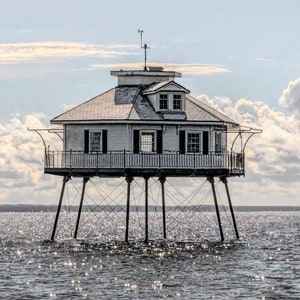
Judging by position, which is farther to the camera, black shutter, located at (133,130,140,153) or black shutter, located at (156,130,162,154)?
black shutter, located at (156,130,162,154)

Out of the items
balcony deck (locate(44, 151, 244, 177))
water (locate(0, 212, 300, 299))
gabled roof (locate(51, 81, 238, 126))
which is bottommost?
water (locate(0, 212, 300, 299))

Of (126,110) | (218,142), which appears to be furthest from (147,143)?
(218,142)

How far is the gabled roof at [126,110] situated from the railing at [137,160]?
6.39 feet

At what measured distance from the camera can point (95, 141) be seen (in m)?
69.1

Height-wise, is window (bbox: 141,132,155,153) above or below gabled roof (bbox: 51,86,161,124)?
below

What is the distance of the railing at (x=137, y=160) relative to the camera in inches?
2680

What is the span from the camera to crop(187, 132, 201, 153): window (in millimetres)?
69312

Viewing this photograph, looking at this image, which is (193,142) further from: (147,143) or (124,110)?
(124,110)

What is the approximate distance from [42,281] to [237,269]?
10.6 metres

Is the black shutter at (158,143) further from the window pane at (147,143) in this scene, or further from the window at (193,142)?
the window at (193,142)

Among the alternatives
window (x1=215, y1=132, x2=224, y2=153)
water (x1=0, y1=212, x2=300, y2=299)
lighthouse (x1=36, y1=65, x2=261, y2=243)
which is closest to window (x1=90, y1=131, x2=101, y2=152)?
lighthouse (x1=36, y1=65, x2=261, y2=243)

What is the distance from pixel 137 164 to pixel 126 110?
3.50 metres

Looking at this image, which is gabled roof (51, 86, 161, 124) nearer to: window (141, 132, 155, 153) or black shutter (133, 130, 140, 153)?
black shutter (133, 130, 140, 153)

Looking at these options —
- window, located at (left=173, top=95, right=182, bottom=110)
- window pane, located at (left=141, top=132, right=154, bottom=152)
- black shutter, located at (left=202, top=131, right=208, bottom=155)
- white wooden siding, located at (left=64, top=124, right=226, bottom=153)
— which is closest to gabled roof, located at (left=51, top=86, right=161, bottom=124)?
white wooden siding, located at (left=64, top=124, right=226, bottom=153)
